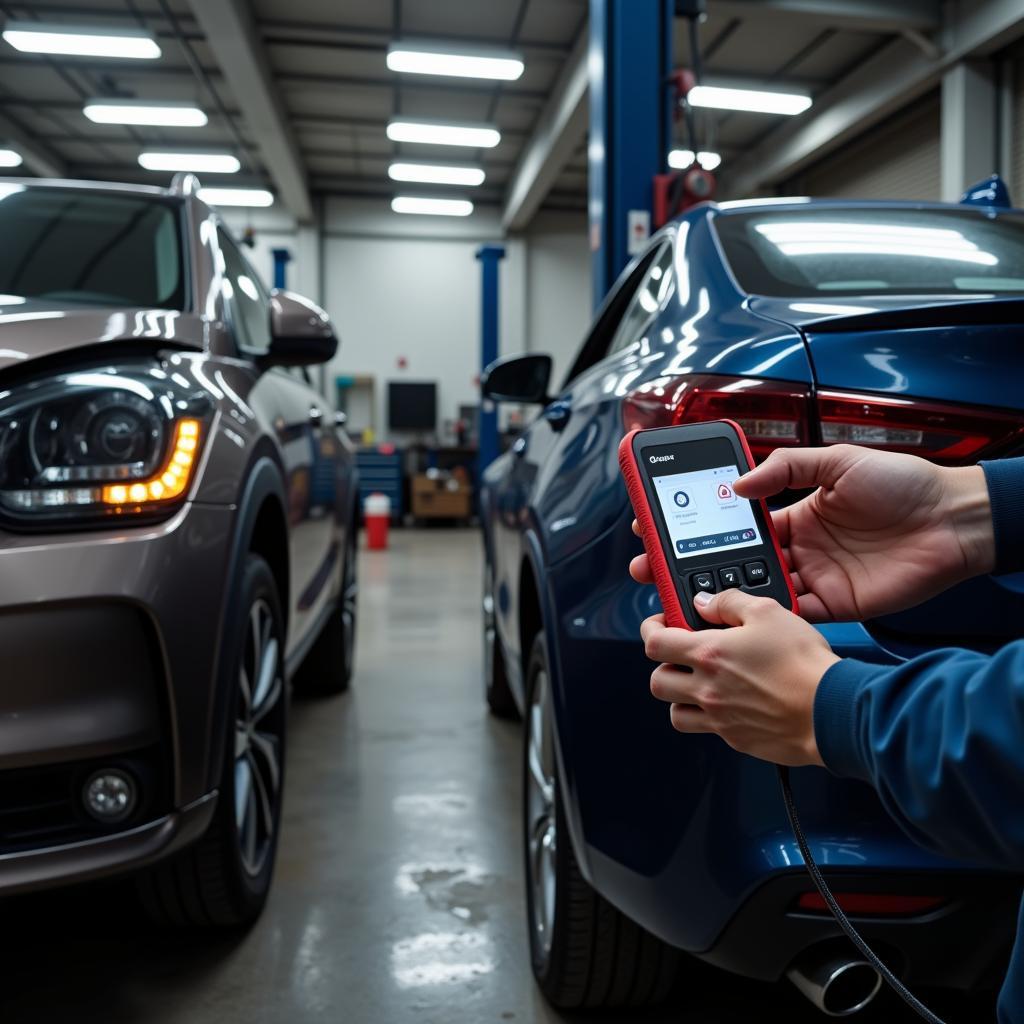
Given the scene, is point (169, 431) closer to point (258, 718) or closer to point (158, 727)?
point (158, 727)

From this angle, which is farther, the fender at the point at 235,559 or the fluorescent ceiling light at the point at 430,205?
the fluorescent ceiling light at the point at 430,205

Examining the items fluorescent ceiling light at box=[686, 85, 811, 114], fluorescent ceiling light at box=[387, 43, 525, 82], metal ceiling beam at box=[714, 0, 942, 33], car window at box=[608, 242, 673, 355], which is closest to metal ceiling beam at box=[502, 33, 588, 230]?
fluorescent ceiling light at box=[387, 43, 525, 82]

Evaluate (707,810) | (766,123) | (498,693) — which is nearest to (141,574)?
(707,810)

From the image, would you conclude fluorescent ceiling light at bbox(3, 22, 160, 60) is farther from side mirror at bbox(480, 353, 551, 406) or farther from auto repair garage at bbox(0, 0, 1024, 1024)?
side mirror at bbox(480, 353, 551, 406)

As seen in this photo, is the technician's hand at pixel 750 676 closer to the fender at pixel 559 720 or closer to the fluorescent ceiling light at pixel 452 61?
the fender at pixel 559 720

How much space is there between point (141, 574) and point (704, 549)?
899 millimetres

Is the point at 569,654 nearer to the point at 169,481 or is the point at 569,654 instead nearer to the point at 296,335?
the point at 169,481

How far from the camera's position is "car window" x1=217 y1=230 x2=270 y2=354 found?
2.23 metres

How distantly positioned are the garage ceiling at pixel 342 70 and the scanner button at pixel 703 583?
318 inches

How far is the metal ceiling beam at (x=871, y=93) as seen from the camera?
776cm

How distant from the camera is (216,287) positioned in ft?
6.95

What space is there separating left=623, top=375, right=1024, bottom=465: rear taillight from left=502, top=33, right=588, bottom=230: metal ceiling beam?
8.83 meters

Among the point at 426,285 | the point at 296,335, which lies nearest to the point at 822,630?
the point at 296,335

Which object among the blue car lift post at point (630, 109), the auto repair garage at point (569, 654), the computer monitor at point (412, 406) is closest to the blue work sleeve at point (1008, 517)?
the auto repair garage at point (569, 654)
